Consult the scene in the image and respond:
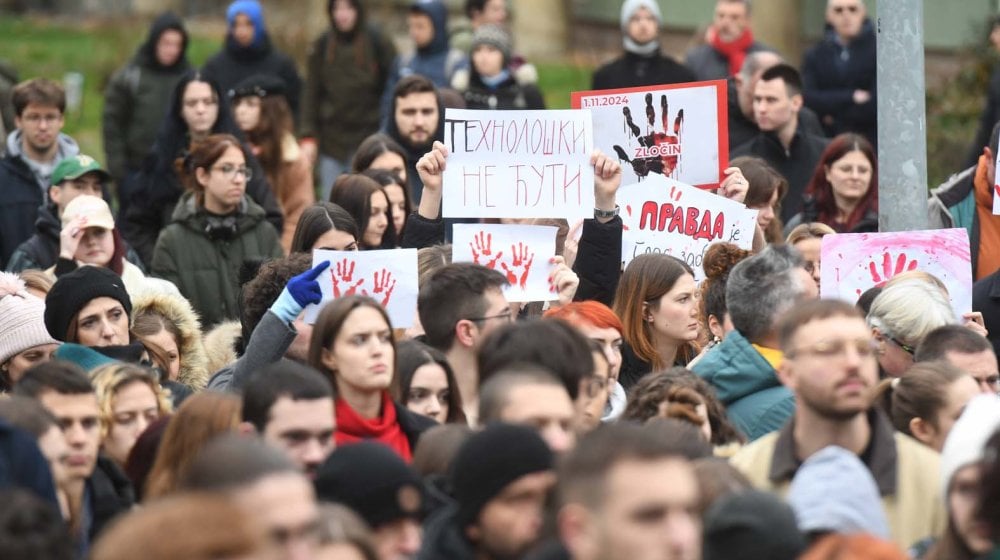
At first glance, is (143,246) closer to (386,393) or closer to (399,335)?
(399,335)

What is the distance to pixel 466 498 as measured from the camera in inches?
219

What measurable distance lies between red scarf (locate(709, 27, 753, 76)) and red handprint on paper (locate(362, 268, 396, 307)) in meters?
6.90

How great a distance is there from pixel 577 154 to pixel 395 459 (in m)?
3.92

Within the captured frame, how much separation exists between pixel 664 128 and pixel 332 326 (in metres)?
3.67

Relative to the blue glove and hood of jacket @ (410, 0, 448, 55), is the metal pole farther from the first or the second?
hood of jacket @ (410, 0, 448, 55)

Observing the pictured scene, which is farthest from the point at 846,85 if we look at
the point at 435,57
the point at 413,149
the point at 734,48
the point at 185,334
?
the point at 185,334

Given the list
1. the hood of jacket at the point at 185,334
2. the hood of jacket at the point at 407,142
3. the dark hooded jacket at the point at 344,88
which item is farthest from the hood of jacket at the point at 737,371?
the dark hooded jacket at the point at 344,88

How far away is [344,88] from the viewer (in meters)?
15.4

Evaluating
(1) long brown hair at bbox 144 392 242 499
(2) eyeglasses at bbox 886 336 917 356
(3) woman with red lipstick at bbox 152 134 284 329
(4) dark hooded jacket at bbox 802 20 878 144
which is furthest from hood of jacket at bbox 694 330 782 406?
(4) dark hooded jacket at bbox 802 20 878 144

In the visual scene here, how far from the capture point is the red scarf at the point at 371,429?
6.97 m

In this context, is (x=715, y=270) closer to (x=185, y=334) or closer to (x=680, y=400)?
(x=680, y=400)

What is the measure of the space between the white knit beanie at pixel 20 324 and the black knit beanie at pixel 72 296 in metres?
0.11

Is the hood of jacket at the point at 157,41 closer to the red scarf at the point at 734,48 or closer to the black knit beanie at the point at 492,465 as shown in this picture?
the red scarf at the point at 734,48

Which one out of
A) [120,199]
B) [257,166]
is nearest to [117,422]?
[257,166]
